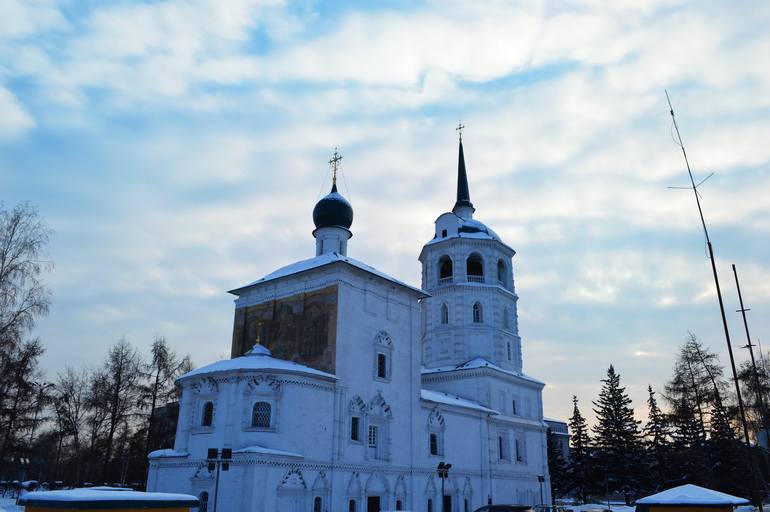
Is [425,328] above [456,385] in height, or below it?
above

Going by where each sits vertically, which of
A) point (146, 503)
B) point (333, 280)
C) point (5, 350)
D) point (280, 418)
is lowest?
point (146, 503)

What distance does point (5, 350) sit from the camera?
2116cm

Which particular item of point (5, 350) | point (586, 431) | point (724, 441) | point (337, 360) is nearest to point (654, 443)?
point (586, 431)

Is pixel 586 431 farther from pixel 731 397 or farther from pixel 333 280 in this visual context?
pixel 333 280

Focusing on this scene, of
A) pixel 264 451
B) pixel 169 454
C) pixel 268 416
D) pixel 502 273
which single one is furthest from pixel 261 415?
pixel 502 273

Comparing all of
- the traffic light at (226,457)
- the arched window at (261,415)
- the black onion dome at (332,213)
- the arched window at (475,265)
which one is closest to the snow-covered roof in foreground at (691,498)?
the traffic light at (226,457)

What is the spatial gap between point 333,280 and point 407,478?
384 inches

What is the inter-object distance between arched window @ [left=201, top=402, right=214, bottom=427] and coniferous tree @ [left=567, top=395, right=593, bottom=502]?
39.4 m

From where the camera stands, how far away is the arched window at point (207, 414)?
2402cm

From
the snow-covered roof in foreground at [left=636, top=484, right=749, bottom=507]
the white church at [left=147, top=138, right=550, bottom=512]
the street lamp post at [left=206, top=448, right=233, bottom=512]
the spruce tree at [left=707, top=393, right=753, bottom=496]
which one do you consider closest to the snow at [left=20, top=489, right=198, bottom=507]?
the snow-covered roof in foreground at [left=636, top=484, right=749, bottom=507]

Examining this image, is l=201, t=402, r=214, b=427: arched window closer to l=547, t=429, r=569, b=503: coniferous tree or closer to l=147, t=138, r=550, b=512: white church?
l=147, t=138, r=550, b=512: white church

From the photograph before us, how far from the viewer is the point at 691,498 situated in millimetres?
13086

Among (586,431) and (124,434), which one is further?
Answer: (586,431)

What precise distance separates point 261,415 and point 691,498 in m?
15.3
